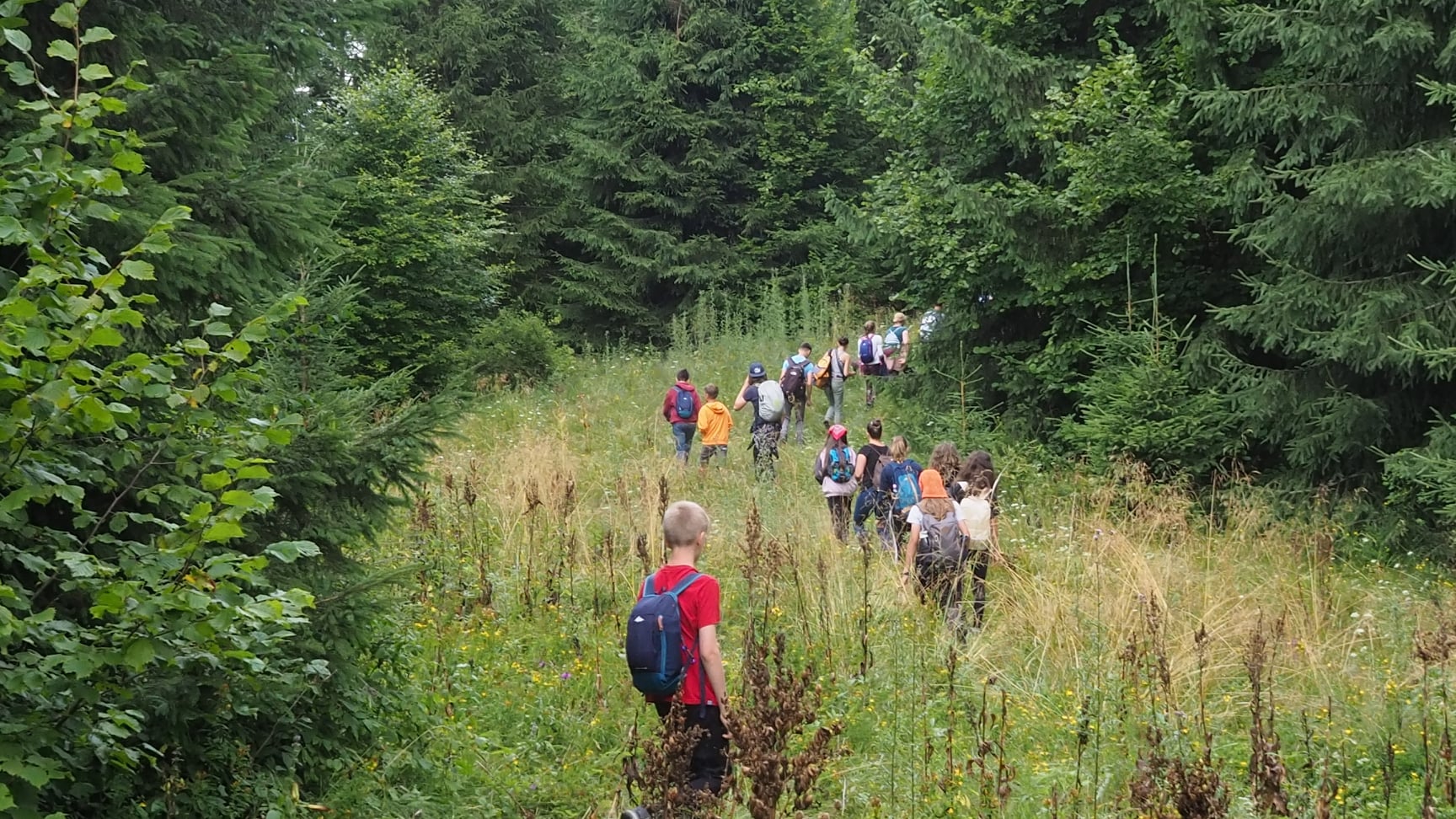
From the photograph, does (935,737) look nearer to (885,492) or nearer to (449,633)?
(449,633)

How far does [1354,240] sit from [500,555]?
8544mm

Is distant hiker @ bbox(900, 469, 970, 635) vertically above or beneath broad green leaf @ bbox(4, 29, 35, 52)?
beneath

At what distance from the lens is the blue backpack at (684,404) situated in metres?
15.9

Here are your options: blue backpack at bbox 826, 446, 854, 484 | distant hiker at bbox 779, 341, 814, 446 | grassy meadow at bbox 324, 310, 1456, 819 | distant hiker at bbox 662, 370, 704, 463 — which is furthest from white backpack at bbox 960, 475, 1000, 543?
distant hiker at bbox 779, 341, 814, 446

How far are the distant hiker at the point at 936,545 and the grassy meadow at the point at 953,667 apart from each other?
0.25 meters

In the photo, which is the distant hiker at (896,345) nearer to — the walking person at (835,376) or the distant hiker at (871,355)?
the distant hiker at (871,355)

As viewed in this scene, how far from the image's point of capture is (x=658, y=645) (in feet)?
15.7

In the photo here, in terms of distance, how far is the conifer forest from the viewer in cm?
324

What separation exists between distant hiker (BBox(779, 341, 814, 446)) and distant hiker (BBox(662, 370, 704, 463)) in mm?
1404

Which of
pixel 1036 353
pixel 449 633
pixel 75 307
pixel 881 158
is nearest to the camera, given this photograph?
pixel 75 307

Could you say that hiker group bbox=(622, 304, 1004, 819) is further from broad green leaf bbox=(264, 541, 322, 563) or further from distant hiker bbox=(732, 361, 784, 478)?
broad green leaf bbox=(264, 541, 322, 563)

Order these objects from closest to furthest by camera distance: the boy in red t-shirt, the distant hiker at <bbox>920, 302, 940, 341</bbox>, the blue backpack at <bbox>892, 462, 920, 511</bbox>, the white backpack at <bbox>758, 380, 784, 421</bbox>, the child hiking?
the boy in red t-shirt
the blue backpack at <bbox>892, 462, 920, 511</bbox>
the white backpack at <bbox>758, 380, 784, 421</bbox>
the distant hiker at <bbox>920, 302, 940, 341</bbox>
the child hiking

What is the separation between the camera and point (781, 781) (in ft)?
10.4

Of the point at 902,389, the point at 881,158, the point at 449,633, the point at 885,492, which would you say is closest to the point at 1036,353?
the point at 902,389
